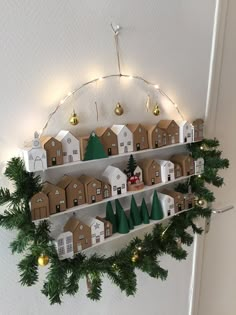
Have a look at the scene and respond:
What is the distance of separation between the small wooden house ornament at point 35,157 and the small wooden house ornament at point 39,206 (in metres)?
0.08

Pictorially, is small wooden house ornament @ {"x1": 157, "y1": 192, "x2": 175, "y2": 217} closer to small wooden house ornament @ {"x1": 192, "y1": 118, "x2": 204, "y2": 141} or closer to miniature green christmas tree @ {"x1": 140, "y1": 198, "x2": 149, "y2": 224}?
miniature green christmas tree @ {"x1": 140, "y1": 198, "x2": 149, "y2": 224}

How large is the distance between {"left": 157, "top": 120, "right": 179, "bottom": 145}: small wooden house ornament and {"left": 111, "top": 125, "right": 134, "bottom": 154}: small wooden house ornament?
0.56 ft

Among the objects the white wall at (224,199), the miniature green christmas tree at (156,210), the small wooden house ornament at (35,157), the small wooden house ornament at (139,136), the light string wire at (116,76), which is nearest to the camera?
the small wooden house ornament at (35,157)

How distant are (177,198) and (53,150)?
56 cm

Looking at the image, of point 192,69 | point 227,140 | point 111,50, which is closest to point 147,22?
point 111,50

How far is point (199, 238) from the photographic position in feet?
4.84

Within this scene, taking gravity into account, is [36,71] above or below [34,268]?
above

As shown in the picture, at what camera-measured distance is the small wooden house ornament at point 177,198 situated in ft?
3.96

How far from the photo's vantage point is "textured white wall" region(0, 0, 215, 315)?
859 mm

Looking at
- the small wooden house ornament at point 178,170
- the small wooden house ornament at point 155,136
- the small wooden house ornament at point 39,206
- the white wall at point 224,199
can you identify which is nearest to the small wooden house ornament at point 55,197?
the small wooden house ornament at point 39,206

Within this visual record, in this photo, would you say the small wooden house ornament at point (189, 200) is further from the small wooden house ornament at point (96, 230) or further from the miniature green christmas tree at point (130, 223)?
the small wooden house ornament at point (96, 230)

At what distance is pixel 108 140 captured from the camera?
98 cm

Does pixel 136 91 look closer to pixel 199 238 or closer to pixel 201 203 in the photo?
pixel 201 203

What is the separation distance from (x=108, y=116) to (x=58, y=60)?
25 cm
